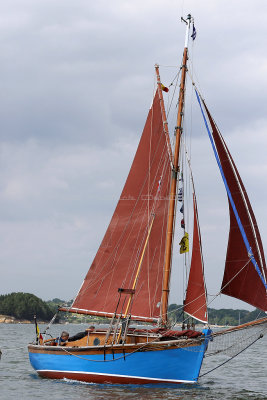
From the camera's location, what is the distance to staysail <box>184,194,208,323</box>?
30650 mm

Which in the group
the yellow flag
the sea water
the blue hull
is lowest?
the sea water

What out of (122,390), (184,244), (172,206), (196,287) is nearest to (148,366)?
(122,390)

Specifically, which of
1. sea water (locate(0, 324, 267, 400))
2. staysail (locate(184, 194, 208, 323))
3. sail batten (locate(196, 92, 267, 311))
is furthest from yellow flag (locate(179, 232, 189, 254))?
sea water (locate(0, 324, 267, 400))

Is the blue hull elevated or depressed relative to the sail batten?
depressed

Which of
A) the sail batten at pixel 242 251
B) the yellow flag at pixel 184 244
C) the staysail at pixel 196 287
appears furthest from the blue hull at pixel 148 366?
the yellow flag at pixel 184 244

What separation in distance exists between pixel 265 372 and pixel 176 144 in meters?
21.4

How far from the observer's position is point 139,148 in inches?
1446

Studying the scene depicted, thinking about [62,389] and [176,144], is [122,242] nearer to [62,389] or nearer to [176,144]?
[176,144]

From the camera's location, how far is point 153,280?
1339 inches

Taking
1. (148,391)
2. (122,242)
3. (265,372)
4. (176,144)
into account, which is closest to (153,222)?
(122,242)

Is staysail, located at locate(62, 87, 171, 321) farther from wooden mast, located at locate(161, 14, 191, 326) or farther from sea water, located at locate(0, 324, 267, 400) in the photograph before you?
sea water, located at locate(0, 324, 267, 400)

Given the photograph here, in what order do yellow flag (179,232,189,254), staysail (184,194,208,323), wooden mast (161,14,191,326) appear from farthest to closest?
yellow flag (179,232,189,254) → wooden mast (161,14,191,326) → staysail (184,194,208,323)

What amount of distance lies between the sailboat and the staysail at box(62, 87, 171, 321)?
0.06m

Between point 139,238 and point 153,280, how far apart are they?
106 inches
